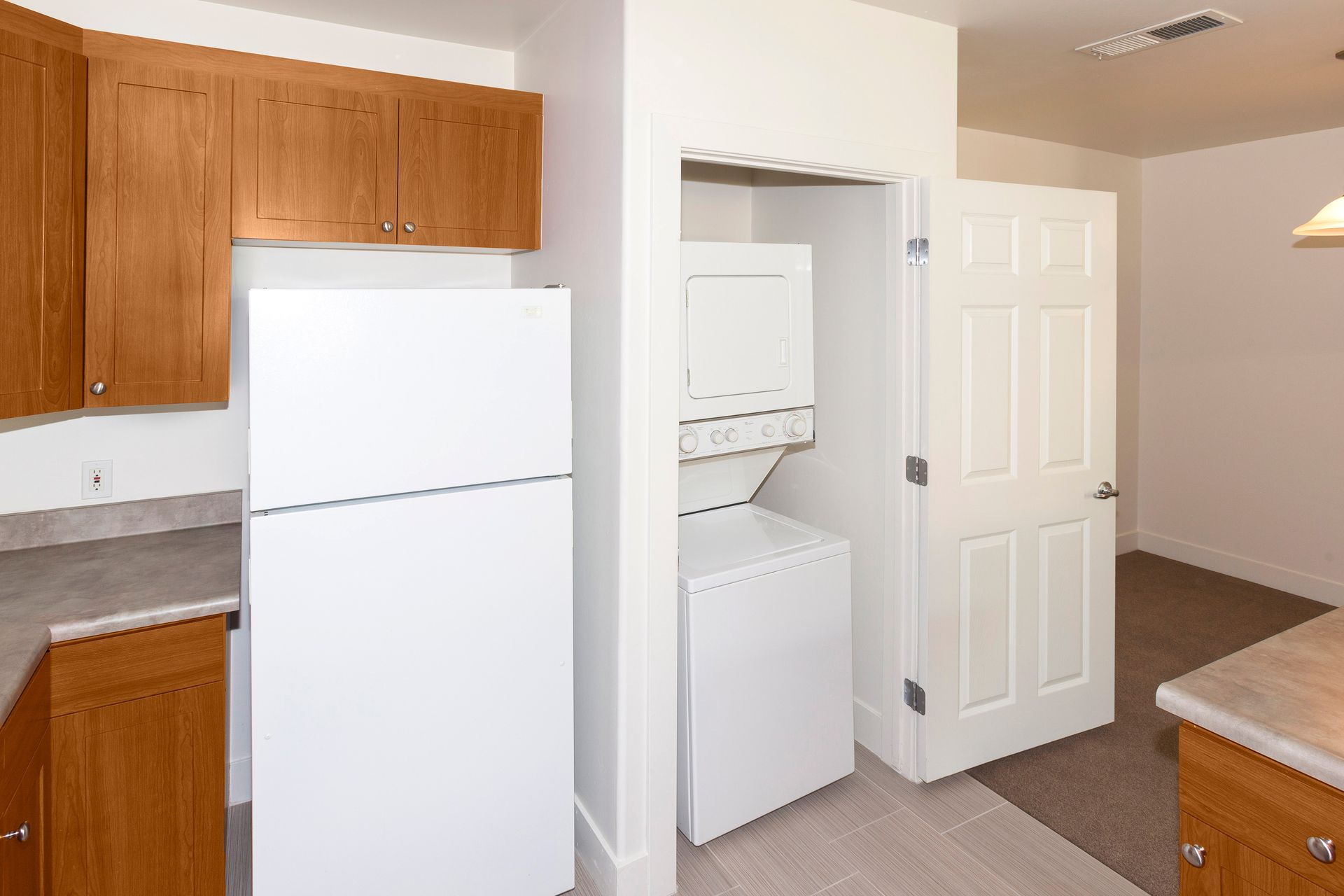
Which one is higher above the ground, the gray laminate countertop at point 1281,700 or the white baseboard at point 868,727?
the gray laminate countertop at point 1281,700

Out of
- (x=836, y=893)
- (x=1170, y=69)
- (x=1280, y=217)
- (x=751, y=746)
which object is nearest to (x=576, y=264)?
(x=751, y=746)

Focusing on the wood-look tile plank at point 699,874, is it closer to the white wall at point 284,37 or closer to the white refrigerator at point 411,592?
the white refrigerator at point 411,592

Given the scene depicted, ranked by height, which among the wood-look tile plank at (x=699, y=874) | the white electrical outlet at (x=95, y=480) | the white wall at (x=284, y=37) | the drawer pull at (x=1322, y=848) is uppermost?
the white wall at (x=284, y=37)

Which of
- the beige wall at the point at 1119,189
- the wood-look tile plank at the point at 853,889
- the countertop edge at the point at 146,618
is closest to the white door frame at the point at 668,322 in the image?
the wood-look tile plank at the point at 853,889

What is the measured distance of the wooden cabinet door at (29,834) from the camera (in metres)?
1.46

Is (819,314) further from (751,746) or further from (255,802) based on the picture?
(255,802)

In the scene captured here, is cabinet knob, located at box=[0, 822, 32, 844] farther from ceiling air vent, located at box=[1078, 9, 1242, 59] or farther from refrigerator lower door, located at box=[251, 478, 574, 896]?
ceiling air vent, located at box=[1078, 9, 1242, 59]

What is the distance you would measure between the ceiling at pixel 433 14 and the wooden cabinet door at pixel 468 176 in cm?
25

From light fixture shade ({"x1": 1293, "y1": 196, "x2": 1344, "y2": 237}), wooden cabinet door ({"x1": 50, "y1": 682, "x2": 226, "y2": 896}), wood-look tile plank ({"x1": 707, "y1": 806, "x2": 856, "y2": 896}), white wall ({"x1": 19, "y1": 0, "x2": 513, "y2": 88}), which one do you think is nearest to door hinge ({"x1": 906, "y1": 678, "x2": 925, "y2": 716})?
wood-look tile plank ({"x1": 707, "y1": 806, "x2": 856, "y2": 896})

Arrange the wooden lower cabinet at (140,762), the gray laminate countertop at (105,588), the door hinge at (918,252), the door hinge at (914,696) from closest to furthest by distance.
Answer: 1. the gray laminate countertop at (105,588)
2. the wooden lower cabinet at (140,762)
3. the door hinge at (918,252)
4. the door hinge at (914,696)

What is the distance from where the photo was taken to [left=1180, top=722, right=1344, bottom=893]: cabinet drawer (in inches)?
48.6

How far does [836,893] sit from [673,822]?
1.61 ft

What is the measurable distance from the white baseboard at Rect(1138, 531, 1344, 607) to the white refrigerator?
4.19m

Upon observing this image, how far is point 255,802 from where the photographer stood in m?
1.84
